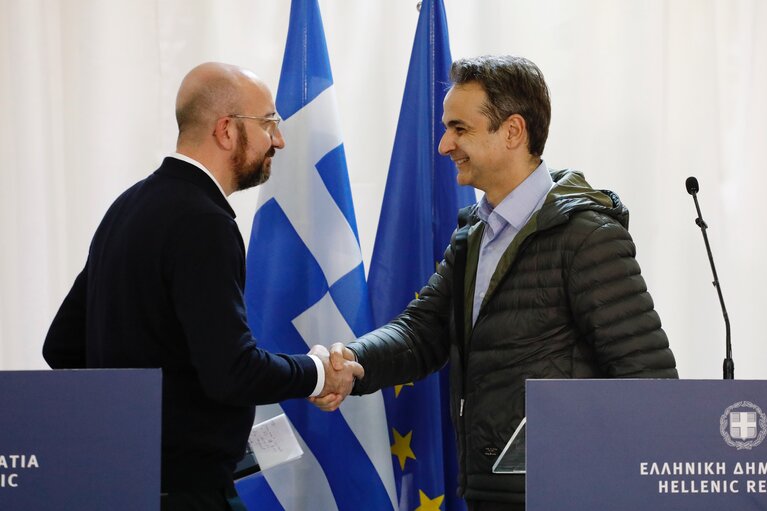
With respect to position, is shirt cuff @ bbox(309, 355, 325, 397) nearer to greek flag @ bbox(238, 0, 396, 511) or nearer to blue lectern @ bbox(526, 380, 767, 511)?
greek flag @ bbox(238, 0, 396, 511)

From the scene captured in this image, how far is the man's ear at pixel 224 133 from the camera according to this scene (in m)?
2.14

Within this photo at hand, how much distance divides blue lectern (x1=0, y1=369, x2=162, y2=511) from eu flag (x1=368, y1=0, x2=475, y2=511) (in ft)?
4.64

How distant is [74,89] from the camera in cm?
317

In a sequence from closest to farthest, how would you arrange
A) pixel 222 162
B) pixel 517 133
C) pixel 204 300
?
1. pixel 204 300
2. pixel 222 162
3. pixel 517 133

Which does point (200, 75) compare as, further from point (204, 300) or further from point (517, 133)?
point (517, 133)

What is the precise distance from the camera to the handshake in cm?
238

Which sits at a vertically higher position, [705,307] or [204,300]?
[705,307]

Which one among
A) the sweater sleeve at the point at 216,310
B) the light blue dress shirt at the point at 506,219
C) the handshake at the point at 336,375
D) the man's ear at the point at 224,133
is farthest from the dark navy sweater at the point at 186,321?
the light blue dress shirt at the point at 506,219

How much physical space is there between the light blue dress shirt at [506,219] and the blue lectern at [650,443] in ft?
3.09

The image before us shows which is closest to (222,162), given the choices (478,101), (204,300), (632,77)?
(204,300)

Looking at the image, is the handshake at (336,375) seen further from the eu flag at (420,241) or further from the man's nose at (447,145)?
the man's nose at (447,145)

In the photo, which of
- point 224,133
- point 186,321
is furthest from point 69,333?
point 224,133

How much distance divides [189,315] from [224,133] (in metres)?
0.50

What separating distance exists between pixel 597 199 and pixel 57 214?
1.87 m
